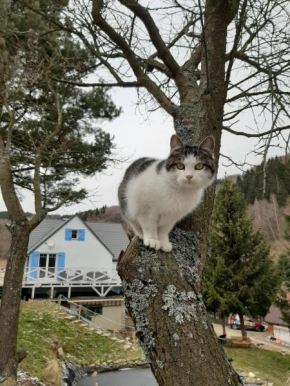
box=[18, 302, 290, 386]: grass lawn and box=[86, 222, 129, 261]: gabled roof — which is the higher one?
box=[86, 222, 129, 261]: gabled roof

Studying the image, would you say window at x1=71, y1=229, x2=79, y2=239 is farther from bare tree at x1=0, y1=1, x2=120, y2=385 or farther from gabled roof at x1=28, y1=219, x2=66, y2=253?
bare tree at x1=0, y1=1, x2=120, y2=385

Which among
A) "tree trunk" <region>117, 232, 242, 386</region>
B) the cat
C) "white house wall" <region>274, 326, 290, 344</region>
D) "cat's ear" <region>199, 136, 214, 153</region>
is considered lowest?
"white house wall" <region>274, 326, 290, 344</region>

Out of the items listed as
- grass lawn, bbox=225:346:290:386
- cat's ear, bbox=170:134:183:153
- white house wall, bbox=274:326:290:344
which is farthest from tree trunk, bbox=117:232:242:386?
white house wall, bbox=274:326:290:344

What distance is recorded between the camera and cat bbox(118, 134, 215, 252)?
1.84m

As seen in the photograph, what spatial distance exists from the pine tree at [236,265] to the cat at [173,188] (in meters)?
10.8

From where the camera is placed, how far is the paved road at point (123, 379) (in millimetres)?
7323

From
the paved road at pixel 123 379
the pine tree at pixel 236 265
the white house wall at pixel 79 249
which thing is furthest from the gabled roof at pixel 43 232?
the paved road at pixel 123 379

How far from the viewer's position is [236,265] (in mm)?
12734

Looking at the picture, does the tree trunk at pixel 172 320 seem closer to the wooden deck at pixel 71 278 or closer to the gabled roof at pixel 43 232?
the wooden deck at pixel 71 278

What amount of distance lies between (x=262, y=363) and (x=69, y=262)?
10596mm

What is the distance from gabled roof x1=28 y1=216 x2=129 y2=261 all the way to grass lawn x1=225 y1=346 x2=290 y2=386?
7570mm

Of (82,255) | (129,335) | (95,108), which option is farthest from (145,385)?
→ (82,255)

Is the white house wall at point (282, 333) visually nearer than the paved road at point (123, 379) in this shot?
No

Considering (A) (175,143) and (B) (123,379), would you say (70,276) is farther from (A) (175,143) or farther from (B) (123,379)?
(A) (175,143)
